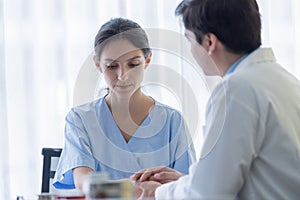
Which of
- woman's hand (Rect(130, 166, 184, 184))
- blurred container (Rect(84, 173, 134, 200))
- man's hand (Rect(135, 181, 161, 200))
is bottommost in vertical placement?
man's hand (Rect(135, 181, 161, 200))

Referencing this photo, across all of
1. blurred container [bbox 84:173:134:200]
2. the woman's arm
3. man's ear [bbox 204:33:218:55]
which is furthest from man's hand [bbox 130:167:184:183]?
blurred container [bbox 84:173:134:200]

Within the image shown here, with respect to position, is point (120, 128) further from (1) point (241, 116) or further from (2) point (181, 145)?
(1) point (241, 116)

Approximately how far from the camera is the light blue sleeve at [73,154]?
173 cm

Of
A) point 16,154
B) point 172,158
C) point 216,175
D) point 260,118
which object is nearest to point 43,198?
point 216,175

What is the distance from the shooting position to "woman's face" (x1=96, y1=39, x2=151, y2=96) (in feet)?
5.71

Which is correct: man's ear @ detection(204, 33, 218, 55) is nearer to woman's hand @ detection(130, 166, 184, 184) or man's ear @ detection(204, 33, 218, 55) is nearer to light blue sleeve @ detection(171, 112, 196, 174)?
woman's hand @ detection(130, 166, 184, 184)

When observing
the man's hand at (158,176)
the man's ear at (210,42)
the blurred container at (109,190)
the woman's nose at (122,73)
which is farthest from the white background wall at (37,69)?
the blurred container at (109,190)

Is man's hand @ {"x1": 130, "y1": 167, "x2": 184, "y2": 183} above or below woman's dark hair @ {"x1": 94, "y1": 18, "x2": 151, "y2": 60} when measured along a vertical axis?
below

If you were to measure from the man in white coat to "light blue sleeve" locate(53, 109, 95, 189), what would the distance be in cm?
38

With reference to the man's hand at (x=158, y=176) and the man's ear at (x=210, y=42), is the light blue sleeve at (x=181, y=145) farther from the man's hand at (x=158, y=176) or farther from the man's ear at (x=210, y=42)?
the man's ear at (x=210, y=42)

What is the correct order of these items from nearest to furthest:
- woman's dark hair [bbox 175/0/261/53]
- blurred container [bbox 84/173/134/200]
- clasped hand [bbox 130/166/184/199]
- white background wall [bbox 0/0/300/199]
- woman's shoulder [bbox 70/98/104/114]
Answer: blurred container [bbox 84/173/134/200] → woman's dark hair [bbox 175/0/261/53] → clasped hand [bbox 130/166/184/199] → woman's shoulder [bbox 70/98/104/114] → white background wall [bbox 0/0/300/199]

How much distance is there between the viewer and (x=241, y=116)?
120 cm

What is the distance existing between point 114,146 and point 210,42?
582mm

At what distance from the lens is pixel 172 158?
5.85 ft
